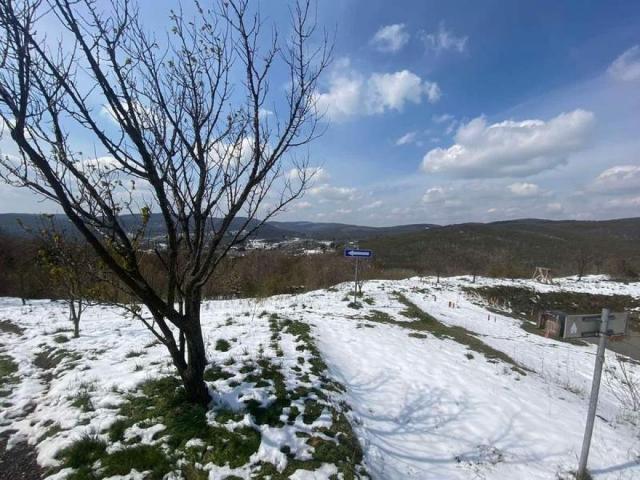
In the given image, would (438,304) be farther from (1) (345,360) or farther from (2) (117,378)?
(2) (117,378)

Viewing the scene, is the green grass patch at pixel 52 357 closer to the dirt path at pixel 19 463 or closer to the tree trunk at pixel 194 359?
the dirt path at pixel 19 463

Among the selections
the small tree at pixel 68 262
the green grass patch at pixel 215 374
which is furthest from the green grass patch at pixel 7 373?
the green grass patch at pixel 215 374

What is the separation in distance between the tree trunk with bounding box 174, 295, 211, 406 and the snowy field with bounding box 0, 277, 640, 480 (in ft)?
1.02

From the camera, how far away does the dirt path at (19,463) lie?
3.32 meters

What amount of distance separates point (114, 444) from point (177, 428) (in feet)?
2.13

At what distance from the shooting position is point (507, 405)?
5516 mm

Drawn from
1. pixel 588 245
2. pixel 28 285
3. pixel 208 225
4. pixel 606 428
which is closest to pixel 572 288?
pixel 606 428

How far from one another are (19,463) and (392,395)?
4.97 metres

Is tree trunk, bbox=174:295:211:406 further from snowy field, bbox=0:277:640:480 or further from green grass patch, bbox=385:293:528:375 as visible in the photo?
green grass patch, bbox=385:293:528:375

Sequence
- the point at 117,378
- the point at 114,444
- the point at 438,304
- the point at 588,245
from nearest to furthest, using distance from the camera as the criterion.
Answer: the point at 114,444 → the point at 117,378 → the point at 438,304 → the point at 588,245

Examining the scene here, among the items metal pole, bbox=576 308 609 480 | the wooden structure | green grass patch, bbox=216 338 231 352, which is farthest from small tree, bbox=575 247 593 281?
green grass patch, bbox=216 338 231 352

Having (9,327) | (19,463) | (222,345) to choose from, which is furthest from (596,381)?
(9,327)

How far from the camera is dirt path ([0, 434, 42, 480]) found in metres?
3.32

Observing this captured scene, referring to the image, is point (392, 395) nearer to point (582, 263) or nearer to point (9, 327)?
point (9, 327)
